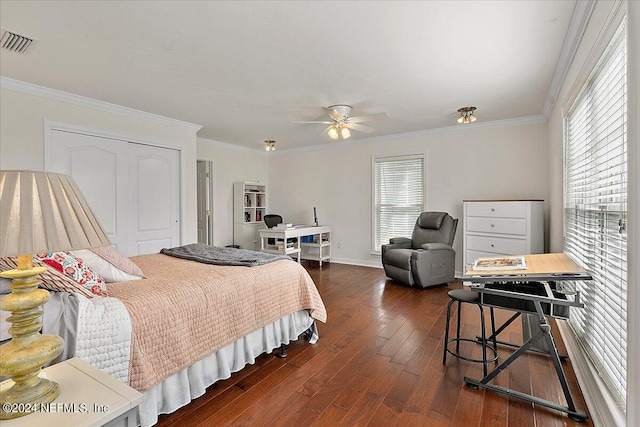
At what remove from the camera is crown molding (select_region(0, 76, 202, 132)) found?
10.3ft

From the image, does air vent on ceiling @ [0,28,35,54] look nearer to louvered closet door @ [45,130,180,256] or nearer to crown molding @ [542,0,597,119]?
louvered closet door @ [45,130,180,256]

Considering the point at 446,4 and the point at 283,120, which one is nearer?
the point at 446,4

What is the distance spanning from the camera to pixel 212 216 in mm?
→ 6039

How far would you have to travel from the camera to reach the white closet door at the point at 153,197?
418cm

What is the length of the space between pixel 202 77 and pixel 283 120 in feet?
5.28

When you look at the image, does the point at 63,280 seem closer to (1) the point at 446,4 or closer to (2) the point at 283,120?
(1) the point at 446,4

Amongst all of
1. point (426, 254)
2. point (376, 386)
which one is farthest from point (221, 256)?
point (426, 254)

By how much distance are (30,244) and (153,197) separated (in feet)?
12.9

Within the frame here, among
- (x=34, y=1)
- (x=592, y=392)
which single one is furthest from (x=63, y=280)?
(x=592, y=392)

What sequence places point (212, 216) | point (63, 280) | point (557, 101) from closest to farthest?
point (63, 280) < point (557, 101) < point (212, 216)

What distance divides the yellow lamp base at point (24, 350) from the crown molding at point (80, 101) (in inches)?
134

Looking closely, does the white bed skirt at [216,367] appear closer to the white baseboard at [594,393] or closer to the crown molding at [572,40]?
the white baseboard at [594,393]

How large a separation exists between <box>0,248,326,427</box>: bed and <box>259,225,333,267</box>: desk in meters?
2.78

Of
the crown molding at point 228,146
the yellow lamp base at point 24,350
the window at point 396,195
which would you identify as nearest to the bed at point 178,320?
the yellow lamp base at point 24,350
